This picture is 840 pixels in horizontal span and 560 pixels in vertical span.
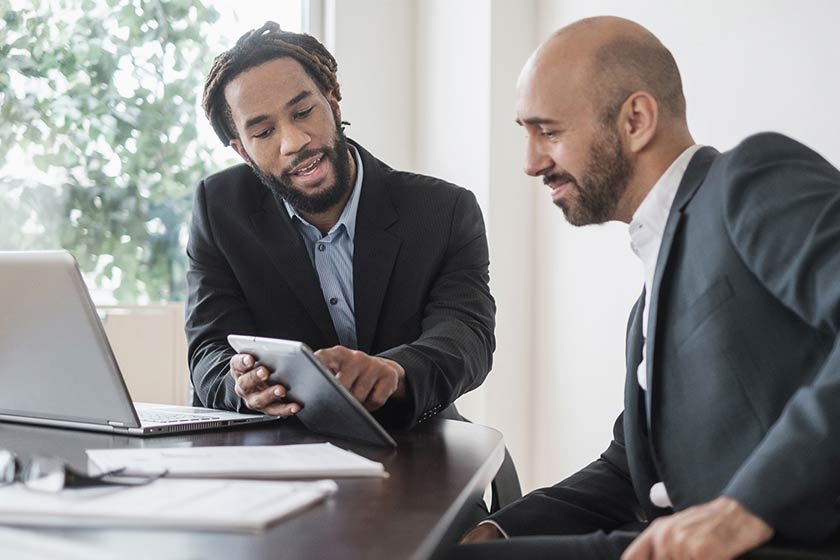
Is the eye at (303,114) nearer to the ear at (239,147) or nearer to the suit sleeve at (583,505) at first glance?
the ear at (239,147)

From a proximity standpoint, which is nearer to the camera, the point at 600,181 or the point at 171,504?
the point at 171,504

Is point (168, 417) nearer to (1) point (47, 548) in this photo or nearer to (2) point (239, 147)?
(1) point (47, 548)

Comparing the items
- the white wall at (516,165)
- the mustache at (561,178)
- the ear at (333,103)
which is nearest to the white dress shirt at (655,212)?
the mustache at (561,178)

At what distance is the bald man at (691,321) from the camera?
997 millimetres

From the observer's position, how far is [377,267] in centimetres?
208

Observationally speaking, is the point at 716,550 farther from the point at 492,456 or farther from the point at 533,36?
the point at 533,36

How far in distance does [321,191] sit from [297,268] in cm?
21

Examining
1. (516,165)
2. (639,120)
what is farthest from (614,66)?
(516,165)

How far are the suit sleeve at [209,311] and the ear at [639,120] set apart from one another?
2.88ft

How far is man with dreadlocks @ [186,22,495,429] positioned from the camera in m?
2.05

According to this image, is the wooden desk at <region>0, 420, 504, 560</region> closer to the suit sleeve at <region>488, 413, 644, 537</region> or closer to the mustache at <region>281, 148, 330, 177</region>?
the suit sleeve at <region>488, 413, 644, 537</region>

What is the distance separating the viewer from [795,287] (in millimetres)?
1101

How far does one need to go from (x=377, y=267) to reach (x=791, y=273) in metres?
1.11

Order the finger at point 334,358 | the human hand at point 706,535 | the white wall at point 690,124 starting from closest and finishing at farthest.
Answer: the human hand at point 706,535 → the finger at point 334,358 → the white wall at point 690,124
